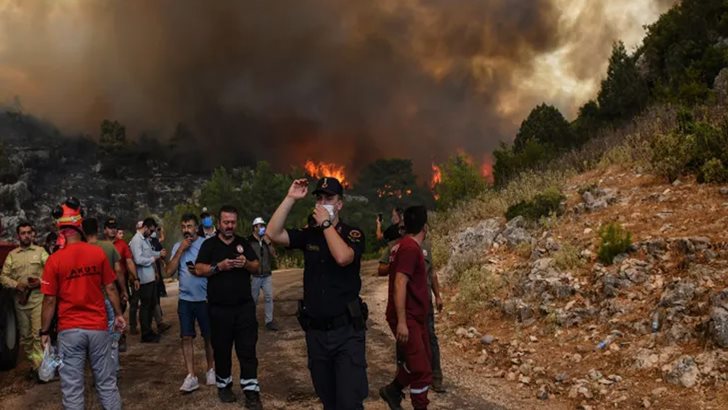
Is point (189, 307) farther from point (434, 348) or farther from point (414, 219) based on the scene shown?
point (414, 219)

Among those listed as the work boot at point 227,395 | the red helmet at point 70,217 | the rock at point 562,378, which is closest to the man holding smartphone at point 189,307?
the work boot at point 227,395

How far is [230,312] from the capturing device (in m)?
5.67

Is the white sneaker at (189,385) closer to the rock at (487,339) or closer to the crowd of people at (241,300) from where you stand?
the crowd of people at (241,300)

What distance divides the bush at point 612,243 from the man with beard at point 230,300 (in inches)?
240

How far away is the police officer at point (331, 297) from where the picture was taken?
152 inches

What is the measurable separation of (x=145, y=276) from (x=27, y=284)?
86.0 inches

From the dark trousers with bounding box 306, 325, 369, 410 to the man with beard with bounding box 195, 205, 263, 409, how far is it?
1878 millimetres

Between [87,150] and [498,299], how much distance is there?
128m

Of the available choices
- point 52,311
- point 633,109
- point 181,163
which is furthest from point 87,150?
point 52,311

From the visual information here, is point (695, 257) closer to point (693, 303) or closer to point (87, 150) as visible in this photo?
point (693, 303)

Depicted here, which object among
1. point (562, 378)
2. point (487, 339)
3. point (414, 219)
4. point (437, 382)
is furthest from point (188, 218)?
point (562, 378)

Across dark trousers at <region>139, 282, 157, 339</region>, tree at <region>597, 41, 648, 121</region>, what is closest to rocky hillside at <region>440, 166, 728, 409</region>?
dark trousers at <region>139, 282, 157, 339</region>

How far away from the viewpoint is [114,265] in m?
6.95

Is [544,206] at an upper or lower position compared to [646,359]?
upper
